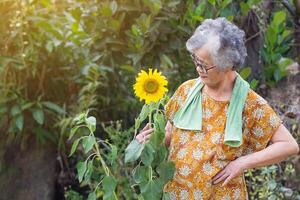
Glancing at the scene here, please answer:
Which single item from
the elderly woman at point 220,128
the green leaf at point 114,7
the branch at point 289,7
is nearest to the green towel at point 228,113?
the elderly woman at point 220,128

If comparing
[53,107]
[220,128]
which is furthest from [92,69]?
[220,128]

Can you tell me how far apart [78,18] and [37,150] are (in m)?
0.81

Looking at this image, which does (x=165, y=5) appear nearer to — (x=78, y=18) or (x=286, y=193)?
(x=78, y=18)

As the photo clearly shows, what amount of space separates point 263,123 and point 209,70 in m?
0.27

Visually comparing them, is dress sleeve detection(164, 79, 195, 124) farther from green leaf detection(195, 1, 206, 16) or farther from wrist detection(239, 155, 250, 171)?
green leaf detection(195, 1, 206, 16)

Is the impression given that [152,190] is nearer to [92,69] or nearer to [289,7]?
[92,69]

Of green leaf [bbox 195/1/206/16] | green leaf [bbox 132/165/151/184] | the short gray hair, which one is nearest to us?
the short gray hair

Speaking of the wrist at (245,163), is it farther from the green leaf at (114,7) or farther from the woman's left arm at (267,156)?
the green leaf at (114,7)

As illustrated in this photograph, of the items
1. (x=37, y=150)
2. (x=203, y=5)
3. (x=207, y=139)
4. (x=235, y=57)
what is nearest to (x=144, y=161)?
(x=207, y=139)

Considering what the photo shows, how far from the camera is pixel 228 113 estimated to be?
2.12m

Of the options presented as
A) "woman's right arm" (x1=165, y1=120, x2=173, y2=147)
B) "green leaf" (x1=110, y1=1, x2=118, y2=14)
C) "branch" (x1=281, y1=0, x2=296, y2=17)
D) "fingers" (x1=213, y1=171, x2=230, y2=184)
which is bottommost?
"fingers" (x1=213, y1=171, x2=230, y2=184)

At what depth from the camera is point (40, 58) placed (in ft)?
10.7

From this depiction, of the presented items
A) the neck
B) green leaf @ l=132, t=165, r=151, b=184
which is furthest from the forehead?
green leaf @ l=132, t=165, r=151, b=184

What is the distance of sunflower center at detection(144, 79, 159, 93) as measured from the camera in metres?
2.12
